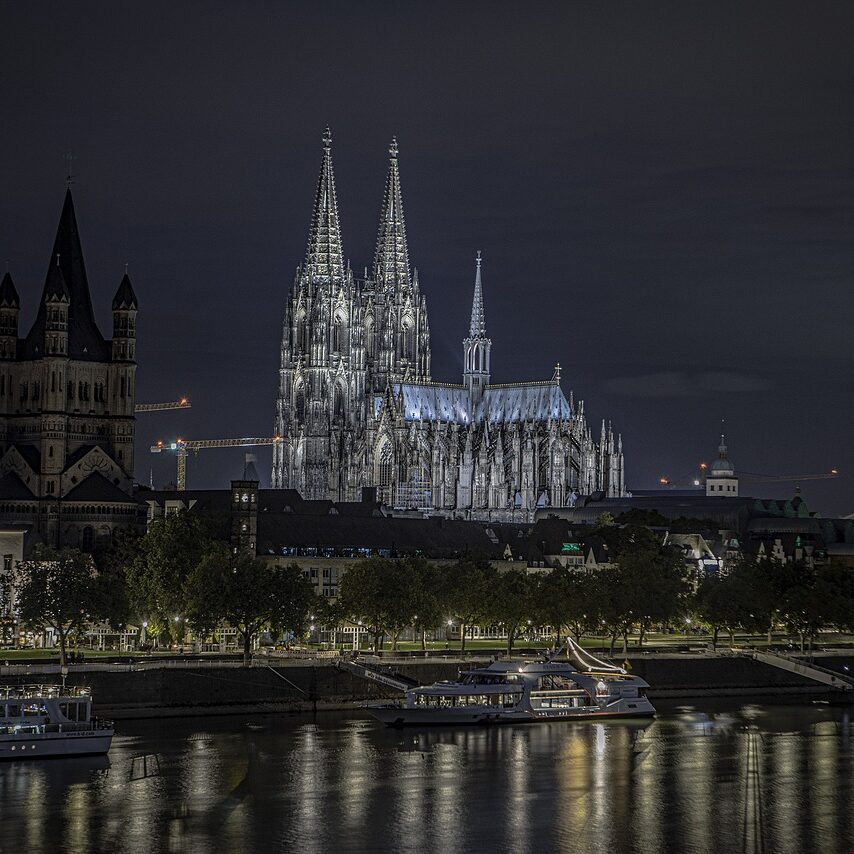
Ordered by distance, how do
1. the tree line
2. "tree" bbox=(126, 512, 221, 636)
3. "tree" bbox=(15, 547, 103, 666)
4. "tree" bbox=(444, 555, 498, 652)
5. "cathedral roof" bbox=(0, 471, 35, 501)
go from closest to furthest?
"tree" bbox=(15, 547, 103, 666)
the tree line
"tree" bbox=(126, 512, 221, 636)
"tree" bbox=(444, 555, 498, 652)
"cathedral roof" bbox=(0, 471, 35, 501)

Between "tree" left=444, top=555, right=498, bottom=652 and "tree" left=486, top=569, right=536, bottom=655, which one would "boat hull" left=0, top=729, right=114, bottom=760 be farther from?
"tree" left=486, top=569, right=536, bottom=655

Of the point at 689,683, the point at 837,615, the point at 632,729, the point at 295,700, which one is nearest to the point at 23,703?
the point at 295,700

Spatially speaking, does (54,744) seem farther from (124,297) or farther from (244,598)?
(124,297)

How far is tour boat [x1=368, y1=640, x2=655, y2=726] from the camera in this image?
4838 inches

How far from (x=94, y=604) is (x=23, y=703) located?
31.3 meters

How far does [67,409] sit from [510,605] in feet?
144

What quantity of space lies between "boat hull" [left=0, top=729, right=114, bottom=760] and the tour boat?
71.1 ft

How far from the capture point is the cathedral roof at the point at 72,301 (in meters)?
173

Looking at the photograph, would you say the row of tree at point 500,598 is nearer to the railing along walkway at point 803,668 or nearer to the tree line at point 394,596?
the tree line at point 394,596

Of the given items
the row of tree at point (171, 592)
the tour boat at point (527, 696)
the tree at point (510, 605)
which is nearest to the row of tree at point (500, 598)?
the tree at point (510, 605)

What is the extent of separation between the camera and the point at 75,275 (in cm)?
17488

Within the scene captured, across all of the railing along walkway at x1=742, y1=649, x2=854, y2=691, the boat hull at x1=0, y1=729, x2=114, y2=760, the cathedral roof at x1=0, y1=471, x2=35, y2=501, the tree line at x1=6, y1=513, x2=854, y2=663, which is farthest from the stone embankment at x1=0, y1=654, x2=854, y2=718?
the cathedral roof at x1=0, y1=471, x2=35, y2=501

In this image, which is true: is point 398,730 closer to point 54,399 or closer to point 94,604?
point 94,604

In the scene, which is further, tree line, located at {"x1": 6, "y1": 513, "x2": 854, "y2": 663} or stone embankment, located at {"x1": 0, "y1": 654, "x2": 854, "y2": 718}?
tree line, located at {"x1": 6, "y1": 513, "x2": 854, "y2": 663}
